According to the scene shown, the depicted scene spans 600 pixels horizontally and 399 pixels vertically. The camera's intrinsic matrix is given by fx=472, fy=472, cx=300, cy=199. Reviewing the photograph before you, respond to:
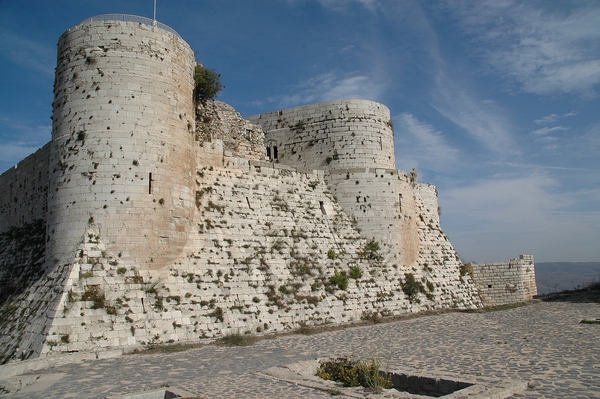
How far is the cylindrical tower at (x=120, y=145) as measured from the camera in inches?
552

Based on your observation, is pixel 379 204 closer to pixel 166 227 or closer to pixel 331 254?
pixel 331 254

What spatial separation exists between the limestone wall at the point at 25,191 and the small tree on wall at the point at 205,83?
6482 millimetres

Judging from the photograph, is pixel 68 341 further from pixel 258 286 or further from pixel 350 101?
pixel 350 101

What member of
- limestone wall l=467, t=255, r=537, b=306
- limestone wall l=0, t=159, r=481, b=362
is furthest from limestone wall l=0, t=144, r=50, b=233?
limestone wall l=467, t=255, r=537, b=306

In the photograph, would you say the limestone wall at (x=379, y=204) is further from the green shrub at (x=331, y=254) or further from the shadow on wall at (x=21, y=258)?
the shadow on wall at (x=21, y=258)

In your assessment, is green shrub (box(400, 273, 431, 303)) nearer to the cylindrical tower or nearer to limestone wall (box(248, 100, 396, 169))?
limestone wall (box(248, 100, 396, 169))

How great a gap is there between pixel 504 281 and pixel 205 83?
20.1 meters

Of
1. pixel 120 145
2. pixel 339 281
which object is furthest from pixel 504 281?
pixel 120 145

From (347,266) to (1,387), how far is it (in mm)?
13064

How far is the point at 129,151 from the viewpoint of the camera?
14.5 meters

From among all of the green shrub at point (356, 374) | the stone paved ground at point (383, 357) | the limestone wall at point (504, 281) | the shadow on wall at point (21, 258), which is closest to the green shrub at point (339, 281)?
the stone paved ground at point (383, 357)

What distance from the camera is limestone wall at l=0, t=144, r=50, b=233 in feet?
61.4

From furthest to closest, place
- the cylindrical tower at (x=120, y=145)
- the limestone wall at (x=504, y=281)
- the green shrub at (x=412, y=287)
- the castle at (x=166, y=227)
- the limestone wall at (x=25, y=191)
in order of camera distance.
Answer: the limestone wall at (x=504, y=281) → the green shrub at (x=412, y=287) → the limestone wall at (x=25, y=191) → the cylindrical tower at (x=120, y=145) → the castle at (x=166, y=227)

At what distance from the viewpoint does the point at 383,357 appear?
10719 mm
